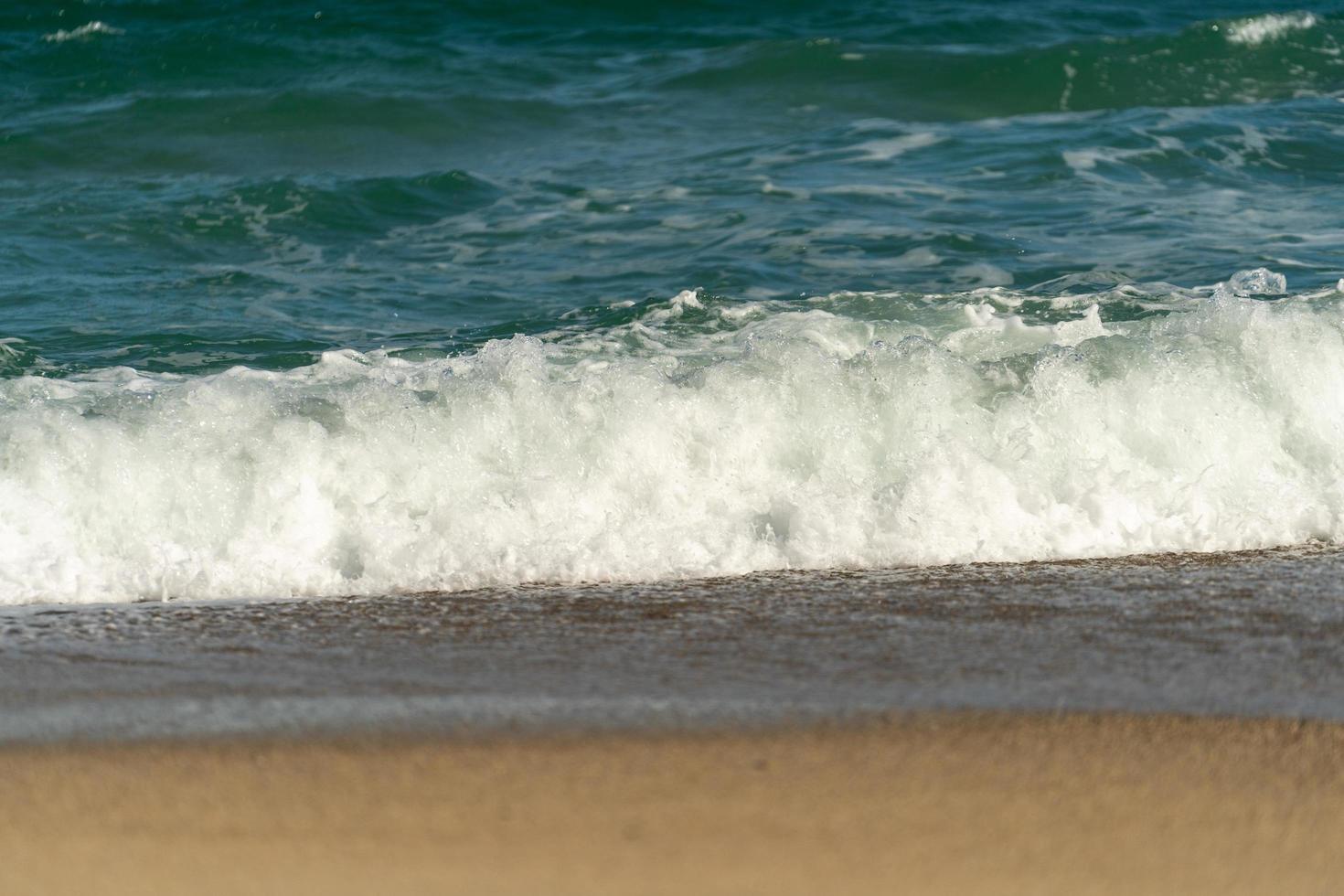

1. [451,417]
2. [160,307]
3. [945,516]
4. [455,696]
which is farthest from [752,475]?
[160,307]

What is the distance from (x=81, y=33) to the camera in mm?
12000

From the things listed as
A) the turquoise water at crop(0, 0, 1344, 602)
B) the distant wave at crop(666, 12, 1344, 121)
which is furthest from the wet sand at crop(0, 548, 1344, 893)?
the distant wave at crop(666, 12, 1344, 121)

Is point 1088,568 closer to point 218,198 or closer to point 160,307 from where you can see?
point 160,307

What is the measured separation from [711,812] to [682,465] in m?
2.00

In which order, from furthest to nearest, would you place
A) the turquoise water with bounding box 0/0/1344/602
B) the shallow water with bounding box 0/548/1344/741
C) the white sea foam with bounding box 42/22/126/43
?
1. the white sea foam with bounding box 42/22/126/43
2. the turquoise water with bounding box 0/0/1344/602
3. the shallow water with bounding box 0/548/1344/741

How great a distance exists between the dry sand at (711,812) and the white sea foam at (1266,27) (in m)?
10.6

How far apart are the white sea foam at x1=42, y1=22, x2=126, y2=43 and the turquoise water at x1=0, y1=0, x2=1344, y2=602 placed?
102 millimetres

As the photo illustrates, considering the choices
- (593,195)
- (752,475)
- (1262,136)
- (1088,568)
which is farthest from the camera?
(1262,136)

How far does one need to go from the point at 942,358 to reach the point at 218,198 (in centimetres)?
542

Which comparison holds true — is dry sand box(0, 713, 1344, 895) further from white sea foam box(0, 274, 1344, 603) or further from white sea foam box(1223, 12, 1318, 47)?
white sea foam box(1223, 12, 1318, 47)

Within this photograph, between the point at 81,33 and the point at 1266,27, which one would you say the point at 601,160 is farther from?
the point at 1266,27

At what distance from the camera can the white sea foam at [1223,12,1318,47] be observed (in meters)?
11.9

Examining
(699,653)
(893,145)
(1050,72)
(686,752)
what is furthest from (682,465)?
(1050,72)

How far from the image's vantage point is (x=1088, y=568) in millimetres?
3914
